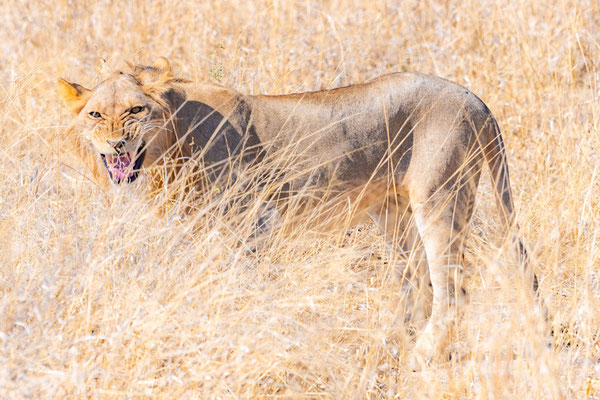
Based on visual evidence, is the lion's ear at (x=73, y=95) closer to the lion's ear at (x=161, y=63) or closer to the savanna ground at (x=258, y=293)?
the savanna ground at (x=258, y=293)

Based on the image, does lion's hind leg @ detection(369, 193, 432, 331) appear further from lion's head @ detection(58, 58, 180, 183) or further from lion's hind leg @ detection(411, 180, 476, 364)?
lion's head @ detection(58, 58, 180, 183)

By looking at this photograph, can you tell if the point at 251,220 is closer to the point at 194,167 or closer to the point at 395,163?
the point at 194,167

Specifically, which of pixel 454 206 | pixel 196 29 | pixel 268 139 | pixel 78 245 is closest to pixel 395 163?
pixel 454 206

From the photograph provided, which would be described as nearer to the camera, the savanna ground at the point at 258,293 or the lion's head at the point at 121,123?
the savanna ground at the point at 258,293

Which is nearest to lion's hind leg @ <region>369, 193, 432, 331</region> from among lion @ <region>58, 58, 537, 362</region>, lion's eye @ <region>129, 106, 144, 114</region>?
lion @ <region>58, 58, 537, 362</region>

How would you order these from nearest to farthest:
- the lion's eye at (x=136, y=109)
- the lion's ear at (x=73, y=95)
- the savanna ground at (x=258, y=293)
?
1. the savanna ground at (x=258, y=293)
2. the lion's eye at (x=136, y=109)
3. the lion's ear at (x=73, y=95)

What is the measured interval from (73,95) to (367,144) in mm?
1461

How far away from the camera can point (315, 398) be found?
3.03 meters

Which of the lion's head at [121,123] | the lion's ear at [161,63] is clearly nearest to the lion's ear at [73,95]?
the lion's head at [121,123]

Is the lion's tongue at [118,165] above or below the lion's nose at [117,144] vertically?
below

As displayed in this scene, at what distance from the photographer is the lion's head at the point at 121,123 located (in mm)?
3637

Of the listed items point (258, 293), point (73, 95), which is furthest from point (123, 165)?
point (258, 293)

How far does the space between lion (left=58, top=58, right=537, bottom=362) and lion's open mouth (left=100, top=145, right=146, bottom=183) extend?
0.24 metres

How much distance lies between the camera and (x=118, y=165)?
3662 mm
